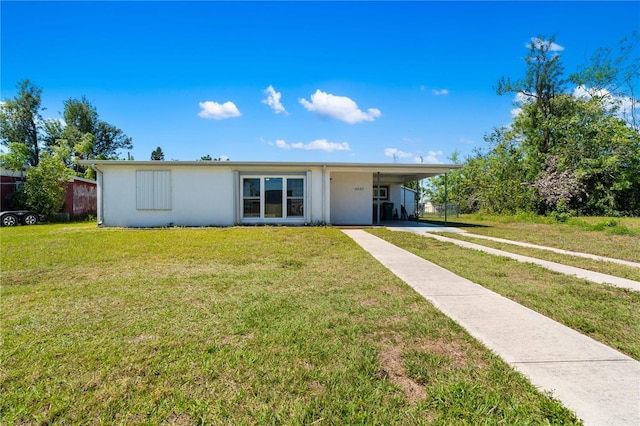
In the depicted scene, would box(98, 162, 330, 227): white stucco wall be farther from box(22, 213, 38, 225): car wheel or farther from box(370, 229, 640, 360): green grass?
box(370, 229, 640, 360): green grass

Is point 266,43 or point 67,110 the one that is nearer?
point 266,43

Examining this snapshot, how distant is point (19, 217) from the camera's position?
1441 centimetres

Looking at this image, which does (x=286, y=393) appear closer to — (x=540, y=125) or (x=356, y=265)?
(x=356, y=265)

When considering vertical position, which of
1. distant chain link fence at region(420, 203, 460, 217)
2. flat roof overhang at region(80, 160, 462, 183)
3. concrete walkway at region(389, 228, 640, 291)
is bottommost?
concrete walkway at region(389, 228, 640, 291)

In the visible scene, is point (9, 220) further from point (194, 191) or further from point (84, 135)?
point (84, 135)

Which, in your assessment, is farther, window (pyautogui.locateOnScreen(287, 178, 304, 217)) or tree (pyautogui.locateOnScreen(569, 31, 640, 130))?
tree (pyautogui.locateOnScreen(569, 31, 640, 130))

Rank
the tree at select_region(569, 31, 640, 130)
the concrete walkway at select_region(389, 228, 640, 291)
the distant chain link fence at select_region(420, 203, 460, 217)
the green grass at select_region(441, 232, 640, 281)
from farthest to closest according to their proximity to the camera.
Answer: the distant chain link fence at select_region(420, 203, 460, 217), the tree at select_region(569, 31, 640, 130), the green grass at select_region(441, 232, 640, 281), the concrete walkway at select_region(389, 228, 640, 291)

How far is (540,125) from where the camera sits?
22875 millimetres

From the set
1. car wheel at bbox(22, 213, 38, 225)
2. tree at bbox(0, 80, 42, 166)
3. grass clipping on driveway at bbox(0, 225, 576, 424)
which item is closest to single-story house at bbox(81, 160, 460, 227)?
car wheel at bbox(22, 213, 38, 225)

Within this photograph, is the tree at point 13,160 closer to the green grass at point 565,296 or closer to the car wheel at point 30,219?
the car wheel at point 30,219

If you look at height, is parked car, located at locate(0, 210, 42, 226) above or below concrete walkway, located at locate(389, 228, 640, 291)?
above

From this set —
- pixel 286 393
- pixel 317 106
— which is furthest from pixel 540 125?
pixel 286 393

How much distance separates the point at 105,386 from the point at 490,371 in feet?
8.54

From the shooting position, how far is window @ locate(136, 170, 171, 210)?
13344mm
